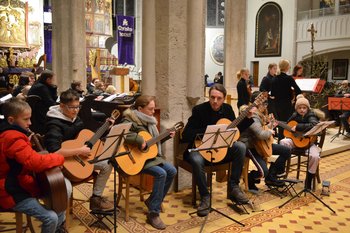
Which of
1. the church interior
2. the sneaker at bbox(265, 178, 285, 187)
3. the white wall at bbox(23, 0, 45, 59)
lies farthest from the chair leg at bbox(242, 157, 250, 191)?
the white wall at bbox(23, 0, 45, 59)

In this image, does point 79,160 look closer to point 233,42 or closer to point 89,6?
point 233,42

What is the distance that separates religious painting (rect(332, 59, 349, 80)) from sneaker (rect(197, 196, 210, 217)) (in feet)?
58.5

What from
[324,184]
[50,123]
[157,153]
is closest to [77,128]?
[50,123]

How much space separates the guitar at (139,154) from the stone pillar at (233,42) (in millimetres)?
9851

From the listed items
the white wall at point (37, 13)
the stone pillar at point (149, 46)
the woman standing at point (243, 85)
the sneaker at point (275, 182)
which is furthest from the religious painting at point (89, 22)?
the sneaker at point (275, 182)

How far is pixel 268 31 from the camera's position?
2183 centimetres

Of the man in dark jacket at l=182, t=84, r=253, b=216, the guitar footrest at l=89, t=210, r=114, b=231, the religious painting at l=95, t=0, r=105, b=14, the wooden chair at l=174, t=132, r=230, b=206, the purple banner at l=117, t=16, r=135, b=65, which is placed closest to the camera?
the guitar footrest at l=89, t=210, r=114, b=231

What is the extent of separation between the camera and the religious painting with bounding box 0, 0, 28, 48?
17.1 m

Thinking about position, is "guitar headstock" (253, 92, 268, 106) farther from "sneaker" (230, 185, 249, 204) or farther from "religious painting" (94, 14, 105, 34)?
"religious painting" (94, 14, 105, 34)

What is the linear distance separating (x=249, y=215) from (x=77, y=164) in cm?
204

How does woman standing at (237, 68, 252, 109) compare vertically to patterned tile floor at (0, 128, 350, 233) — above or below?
above

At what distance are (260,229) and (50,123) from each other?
2380 millimetres

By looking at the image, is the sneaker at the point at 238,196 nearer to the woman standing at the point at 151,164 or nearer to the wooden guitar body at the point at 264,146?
the wooden guitar body at the point at 264,146

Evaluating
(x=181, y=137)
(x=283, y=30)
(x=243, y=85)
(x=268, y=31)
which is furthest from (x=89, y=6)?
A: (x=181, y=137)
